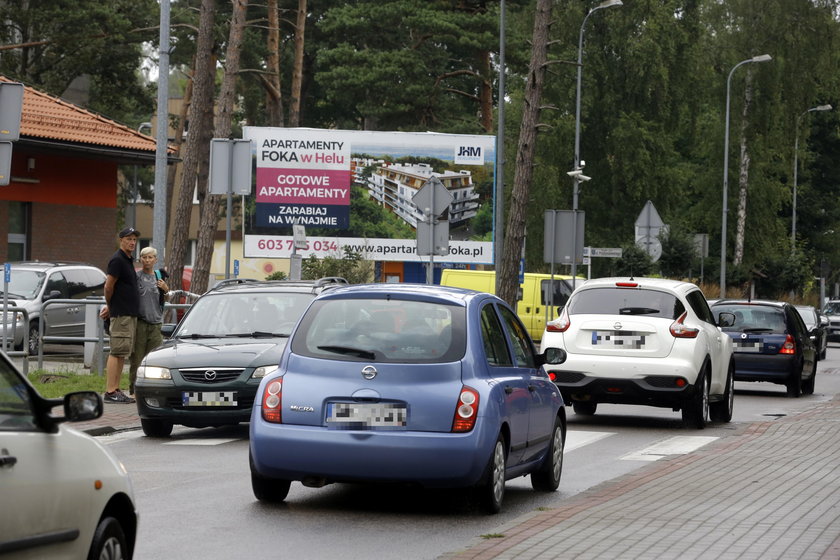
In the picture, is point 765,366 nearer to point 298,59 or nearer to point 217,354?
point 217,354

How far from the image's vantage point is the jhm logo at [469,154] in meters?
46.0

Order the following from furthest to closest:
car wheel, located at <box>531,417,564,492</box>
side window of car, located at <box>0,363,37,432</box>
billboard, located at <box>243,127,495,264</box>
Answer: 1. billboard, located at <box>243,127,495,264</box>
2. car wheel, located at <box>531,417,564,492</box>
3. side window of car, located at <box>0,363,37,432</box>

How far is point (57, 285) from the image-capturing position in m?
26.8

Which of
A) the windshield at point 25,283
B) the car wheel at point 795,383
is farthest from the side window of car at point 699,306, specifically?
the windshield at point 25,283

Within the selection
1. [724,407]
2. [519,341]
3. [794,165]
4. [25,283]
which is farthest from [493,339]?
[794,165]

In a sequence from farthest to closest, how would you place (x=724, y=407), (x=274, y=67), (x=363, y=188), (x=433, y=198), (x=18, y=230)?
(x=274, y=67) < (x=363, y=188) < (x=18, y=230) < (x=433, y=198) < (x=724, y=407)

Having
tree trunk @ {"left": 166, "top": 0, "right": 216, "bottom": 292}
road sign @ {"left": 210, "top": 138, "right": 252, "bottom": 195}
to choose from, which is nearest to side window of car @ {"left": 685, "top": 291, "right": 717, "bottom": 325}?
road sign @ {"left": 210, "top": 138, "right": 252, "bottom": 195}

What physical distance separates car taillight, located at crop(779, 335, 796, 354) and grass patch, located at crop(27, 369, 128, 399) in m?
10.2

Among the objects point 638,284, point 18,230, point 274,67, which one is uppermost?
point 274,67

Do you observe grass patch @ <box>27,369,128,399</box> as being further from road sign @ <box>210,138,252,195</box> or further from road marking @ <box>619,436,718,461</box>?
road marking @ <box>619,436,718,461</box>

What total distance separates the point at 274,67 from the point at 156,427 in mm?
36447

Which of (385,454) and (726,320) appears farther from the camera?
(726,320)

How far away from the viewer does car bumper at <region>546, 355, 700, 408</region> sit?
16.5m

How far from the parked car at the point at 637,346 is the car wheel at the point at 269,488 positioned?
275 inches
